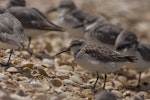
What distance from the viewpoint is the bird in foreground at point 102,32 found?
14.2 meters

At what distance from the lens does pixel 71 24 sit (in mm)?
16391

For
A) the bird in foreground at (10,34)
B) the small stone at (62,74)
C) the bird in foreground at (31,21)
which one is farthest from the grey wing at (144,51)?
the bird in foreground at (10,34)

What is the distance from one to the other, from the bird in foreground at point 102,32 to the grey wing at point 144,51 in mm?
1315

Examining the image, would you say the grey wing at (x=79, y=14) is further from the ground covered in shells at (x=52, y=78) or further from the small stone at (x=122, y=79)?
the small stone at (x=122, y=79)

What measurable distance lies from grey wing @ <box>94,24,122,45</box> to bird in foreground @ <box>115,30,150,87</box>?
83 centimetres

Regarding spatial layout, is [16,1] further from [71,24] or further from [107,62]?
[107,62]

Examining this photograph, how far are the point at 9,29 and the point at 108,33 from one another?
12.9ft

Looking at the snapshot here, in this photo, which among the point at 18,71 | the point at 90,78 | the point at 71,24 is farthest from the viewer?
the point at 71,24

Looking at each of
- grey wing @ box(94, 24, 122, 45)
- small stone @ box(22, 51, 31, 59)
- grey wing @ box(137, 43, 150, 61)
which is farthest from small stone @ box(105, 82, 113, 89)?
grey wing @ box(94, 24, 122, 45)

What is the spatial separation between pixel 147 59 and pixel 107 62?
1.94m

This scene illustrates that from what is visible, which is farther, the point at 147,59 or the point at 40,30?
the point at 40,30

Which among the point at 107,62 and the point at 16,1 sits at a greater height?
the point at 16,1

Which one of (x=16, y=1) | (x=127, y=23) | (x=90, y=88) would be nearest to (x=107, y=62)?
(x=90, y=88)

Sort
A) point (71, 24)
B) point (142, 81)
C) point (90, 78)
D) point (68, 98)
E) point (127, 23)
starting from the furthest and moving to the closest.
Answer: point (127, 23) → point (71, 24) → point (142, 81) → point (90, 78) → point (68, 98)
